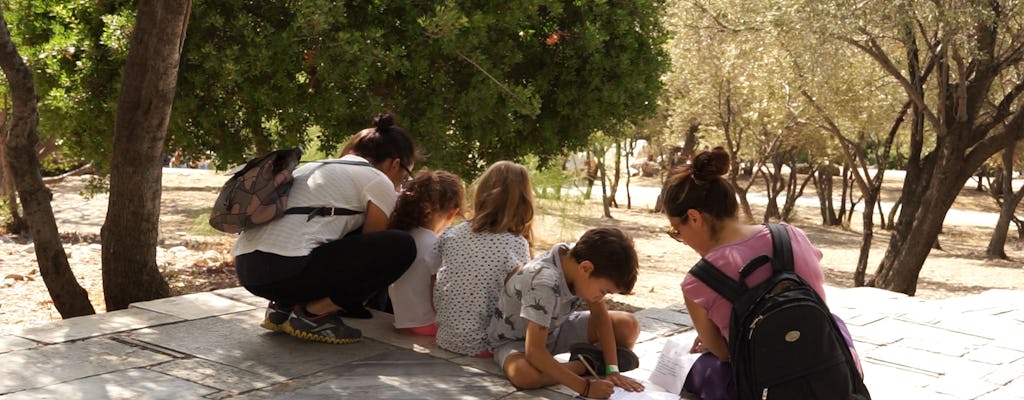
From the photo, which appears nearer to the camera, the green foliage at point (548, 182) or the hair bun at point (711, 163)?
the hair bun at point (711, 163)

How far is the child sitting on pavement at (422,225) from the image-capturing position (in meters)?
4.86

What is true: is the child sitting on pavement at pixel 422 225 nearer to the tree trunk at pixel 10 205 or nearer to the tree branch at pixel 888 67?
the tree branch at pixel 888 67

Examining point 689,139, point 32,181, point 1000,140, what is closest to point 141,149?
point 32,181

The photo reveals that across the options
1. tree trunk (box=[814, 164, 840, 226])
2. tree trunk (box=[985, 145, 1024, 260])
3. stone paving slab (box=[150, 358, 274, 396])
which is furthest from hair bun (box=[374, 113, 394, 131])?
tree trunk (box=[814, 164, 840, 226])

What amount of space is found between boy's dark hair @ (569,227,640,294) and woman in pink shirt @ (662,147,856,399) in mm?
218

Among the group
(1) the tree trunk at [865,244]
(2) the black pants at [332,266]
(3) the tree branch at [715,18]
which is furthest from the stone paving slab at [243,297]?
(1) the tree trunk at [865,244]

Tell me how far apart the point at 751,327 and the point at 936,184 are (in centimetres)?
844

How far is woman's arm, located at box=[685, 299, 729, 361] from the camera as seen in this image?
3.79m

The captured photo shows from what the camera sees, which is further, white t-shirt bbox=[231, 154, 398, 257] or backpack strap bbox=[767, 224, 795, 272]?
white t-shirt bbox=[231, 154, 398, 257]

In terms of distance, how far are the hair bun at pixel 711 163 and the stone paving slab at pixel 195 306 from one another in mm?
2800

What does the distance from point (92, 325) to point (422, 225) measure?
164 centimetres

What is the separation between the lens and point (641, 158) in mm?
41125

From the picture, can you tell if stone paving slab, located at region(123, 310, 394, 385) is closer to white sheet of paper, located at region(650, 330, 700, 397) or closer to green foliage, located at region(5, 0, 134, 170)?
white sheet of paper, located at region(650, 330, 700, 397)

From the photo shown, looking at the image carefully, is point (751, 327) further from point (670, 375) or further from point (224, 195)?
point (224, 195)
